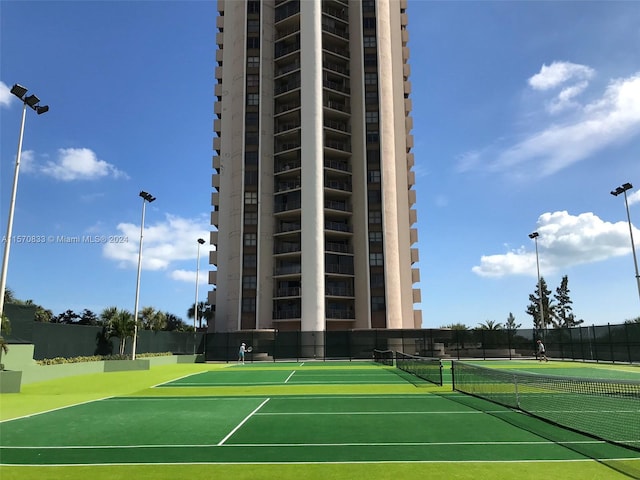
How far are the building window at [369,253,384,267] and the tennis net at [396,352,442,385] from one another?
32.0 metres

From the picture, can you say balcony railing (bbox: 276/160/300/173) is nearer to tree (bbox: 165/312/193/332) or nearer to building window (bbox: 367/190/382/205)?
building window (bbox: 367/190/382/205)

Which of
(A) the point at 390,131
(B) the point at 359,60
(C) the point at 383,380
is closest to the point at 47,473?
(C) the point at 383,380

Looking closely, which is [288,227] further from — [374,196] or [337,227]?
[374,196]

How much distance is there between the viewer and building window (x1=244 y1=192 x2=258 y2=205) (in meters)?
64.1

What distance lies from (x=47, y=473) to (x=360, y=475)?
4839 millimetres

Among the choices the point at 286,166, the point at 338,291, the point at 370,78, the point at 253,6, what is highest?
the point at 253,6

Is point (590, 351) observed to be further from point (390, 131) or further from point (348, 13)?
point (348, 13)

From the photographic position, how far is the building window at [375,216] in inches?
2520

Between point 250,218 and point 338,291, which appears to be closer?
point 338,291

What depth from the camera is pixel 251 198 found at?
6425cm

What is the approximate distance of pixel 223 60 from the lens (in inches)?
2879

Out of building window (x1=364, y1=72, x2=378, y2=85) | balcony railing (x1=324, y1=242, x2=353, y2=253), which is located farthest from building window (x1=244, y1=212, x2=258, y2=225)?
building window (x1=364, y1=72, x2=378, y2=85)

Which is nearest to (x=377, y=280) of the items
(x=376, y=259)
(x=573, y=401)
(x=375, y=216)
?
(x=376, y=259)

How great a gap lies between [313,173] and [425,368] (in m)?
41.1
